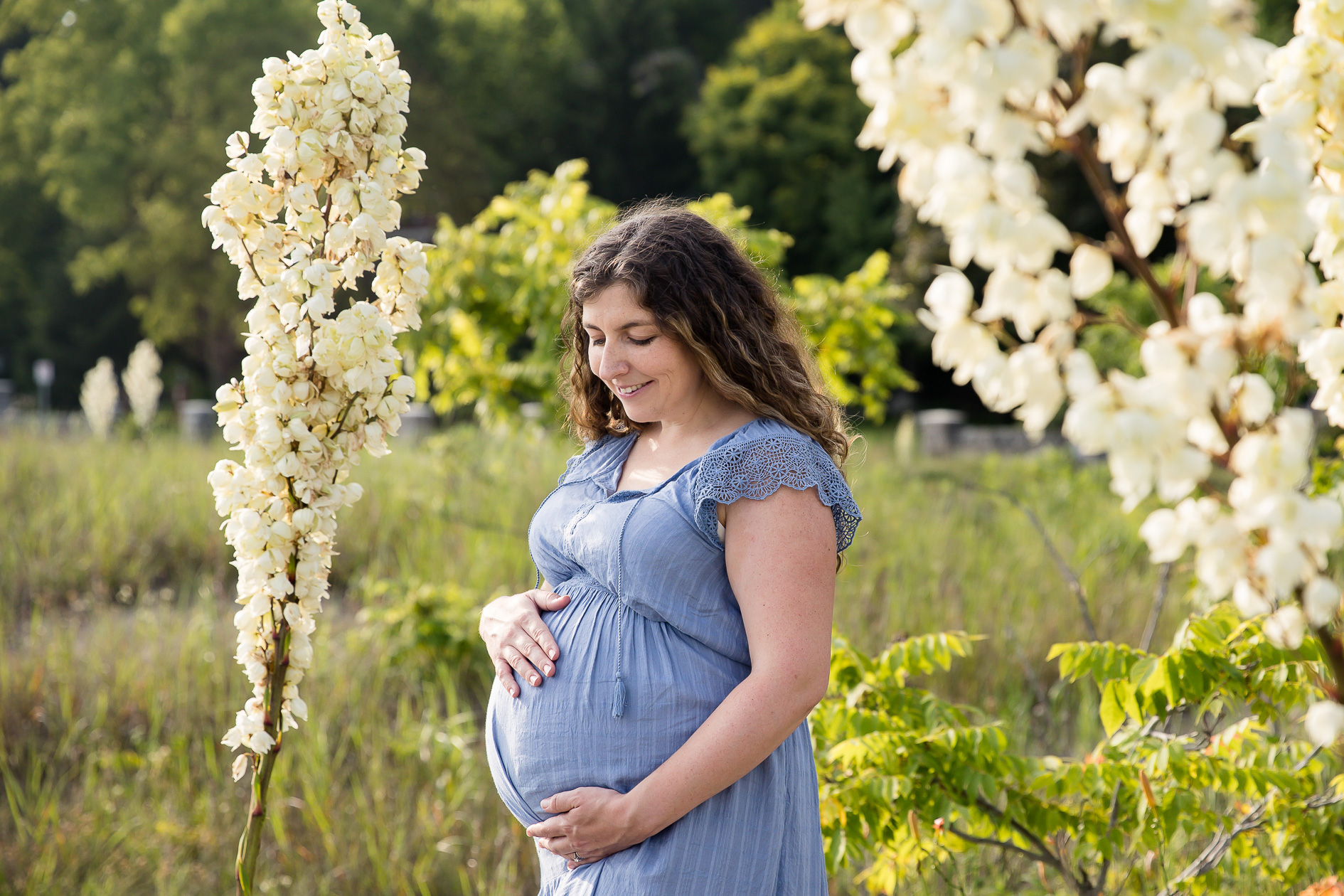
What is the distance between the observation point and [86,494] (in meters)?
6.73

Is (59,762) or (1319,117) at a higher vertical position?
(1319,117)

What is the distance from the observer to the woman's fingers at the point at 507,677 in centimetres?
198

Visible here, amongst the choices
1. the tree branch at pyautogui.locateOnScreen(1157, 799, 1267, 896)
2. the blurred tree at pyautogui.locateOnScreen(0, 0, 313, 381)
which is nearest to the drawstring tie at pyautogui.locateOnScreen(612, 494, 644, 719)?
the tree branch at pyautogui.locateOnScreen(1157, 799, 1267, 896)

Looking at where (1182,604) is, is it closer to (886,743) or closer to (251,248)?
(886,743)

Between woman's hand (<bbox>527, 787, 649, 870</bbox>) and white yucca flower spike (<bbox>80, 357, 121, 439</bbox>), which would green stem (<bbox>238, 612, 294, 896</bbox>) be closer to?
woman's hand (<bbox>527, 787, 649, 870</bbox>)

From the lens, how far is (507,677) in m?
1.99

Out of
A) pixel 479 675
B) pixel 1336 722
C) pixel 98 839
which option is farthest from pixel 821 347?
pixel 1336 722

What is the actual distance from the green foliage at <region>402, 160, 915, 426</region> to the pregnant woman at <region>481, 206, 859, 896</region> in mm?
2591

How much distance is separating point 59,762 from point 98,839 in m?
0.68

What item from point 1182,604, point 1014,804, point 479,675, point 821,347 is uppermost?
point 821,347

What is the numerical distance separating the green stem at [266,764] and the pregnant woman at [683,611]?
1.49ft

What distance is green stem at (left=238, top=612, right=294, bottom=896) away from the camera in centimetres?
165

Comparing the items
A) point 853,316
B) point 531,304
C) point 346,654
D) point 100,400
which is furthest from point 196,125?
point 853,316

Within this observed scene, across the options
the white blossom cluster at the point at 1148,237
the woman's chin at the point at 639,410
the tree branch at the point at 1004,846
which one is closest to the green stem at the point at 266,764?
the woman's chin at the point at 639,410
